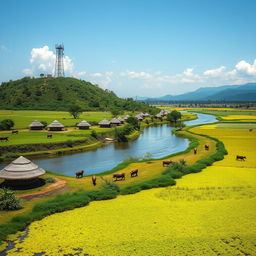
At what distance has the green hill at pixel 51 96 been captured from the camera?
99.1 meters

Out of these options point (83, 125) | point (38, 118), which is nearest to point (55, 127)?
point (83, 125)

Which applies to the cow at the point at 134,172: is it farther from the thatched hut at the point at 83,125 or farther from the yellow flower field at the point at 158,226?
the thatched hut at the point at 83,125

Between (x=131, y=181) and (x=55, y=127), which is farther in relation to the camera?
(x=55, y=127)

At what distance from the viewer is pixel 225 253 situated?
12.1 meters

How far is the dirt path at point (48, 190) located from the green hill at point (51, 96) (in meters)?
77.0

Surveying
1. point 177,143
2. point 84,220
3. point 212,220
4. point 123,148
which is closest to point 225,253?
point 212,220

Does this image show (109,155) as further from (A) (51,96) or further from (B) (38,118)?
(A) (51,96)

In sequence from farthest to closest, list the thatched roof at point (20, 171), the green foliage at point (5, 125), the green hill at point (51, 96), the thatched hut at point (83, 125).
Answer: the green hill at point (51, 96) → the thatched hut at point (83, 125) → the green foliage at point (5, 125) → the thatched roof at point (20, 171)

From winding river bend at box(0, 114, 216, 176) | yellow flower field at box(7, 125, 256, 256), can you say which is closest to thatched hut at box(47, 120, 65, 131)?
winding river bend at box(0, 114, 216, 176)

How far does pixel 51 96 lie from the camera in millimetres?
107562

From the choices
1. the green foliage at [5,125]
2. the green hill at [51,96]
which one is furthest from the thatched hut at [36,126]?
the green hill at [51,96]

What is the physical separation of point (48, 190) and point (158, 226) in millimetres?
9207

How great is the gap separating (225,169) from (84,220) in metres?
17.2

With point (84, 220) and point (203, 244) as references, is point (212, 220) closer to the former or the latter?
point (203, 244)
